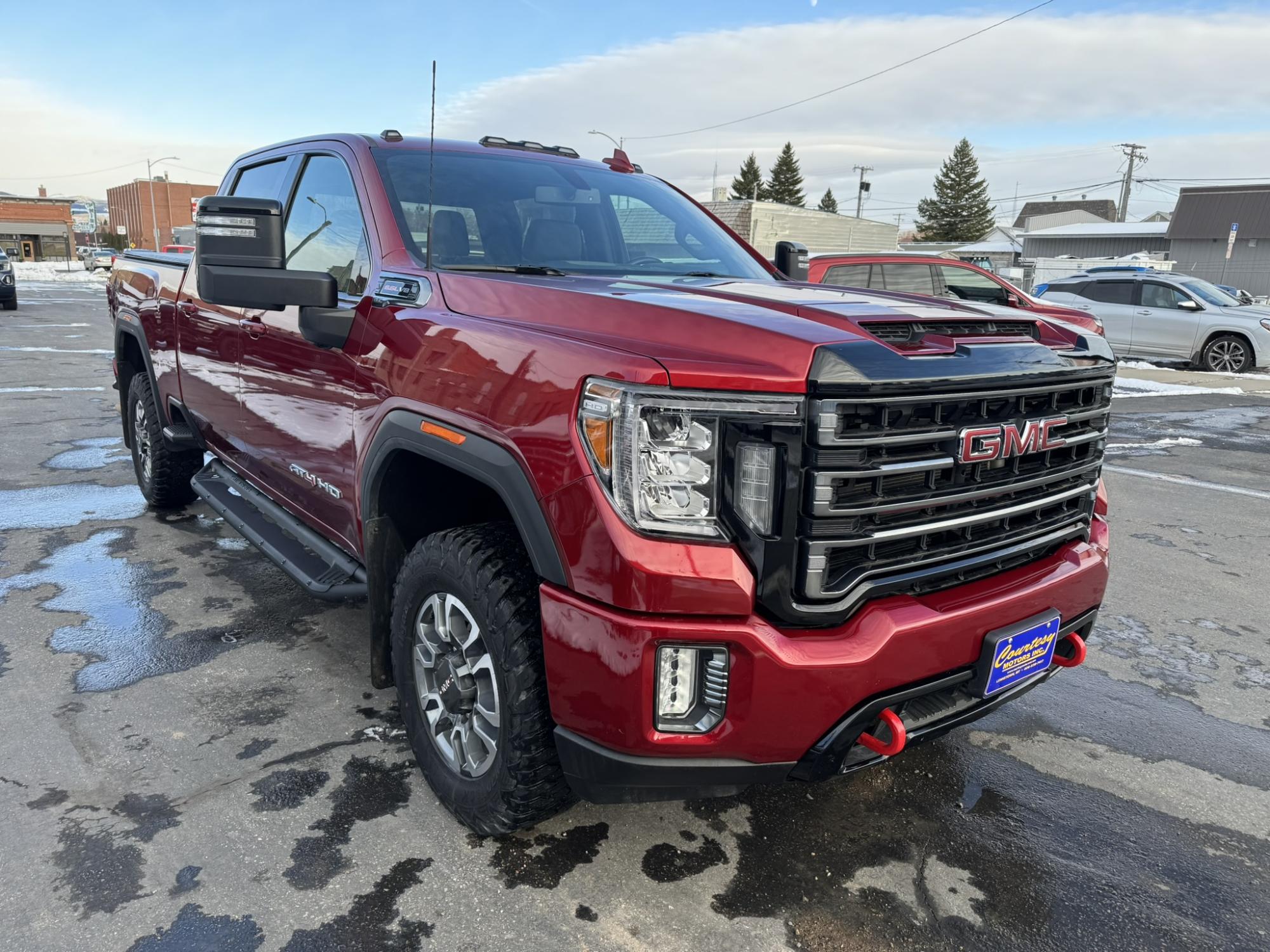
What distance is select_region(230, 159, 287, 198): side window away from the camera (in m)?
3.99

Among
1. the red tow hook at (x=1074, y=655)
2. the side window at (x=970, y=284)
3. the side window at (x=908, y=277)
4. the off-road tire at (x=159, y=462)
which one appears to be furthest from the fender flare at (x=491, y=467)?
Answer: the side window at (x=970, y=284)

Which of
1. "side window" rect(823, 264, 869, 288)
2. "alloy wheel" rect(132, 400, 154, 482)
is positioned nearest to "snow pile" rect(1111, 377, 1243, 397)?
"side window" rect(823, 264, 869, 288)

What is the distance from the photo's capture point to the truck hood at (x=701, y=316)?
1966 mm

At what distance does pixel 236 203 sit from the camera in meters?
2.68

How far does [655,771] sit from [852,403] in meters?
0.93

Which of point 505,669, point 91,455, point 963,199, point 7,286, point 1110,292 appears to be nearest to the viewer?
point 505,669

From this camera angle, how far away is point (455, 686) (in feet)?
8.36

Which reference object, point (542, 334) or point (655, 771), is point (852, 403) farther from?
point (655, 771)

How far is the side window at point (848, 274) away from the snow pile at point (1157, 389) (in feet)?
13.9

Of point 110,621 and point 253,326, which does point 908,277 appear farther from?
point 110,621

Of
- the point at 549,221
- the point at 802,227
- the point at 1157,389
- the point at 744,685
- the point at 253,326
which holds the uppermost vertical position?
the point at 802,227

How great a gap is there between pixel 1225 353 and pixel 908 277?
7676mm

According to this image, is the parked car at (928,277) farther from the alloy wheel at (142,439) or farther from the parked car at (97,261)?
the parked car at (97,261)

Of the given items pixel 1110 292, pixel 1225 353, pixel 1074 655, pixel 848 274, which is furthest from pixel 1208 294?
pixel 1074 655
